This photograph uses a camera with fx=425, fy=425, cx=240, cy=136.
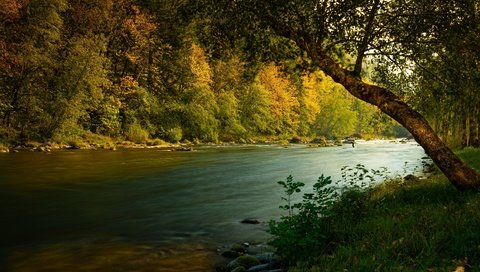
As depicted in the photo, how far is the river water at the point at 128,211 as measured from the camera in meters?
8.99

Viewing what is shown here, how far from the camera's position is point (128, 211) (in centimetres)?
1377

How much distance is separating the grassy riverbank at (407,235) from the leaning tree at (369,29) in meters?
1.11

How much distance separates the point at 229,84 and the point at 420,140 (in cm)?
5235

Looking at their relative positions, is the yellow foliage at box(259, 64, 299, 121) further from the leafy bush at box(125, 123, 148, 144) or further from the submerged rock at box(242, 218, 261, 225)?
the submerged rock at box(242, 218, 261, 225)

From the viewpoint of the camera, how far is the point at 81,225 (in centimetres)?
1177

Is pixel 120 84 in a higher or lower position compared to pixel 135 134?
higher

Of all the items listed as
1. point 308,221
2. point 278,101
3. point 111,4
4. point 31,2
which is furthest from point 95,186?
point 278,101

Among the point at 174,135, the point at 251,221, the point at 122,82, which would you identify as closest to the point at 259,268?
the point at 251,221

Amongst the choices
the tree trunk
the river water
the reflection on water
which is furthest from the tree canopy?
the reflection on water

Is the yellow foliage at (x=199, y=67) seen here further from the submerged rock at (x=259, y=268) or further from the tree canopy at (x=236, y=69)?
the submerged rock at (x=259, y=268)

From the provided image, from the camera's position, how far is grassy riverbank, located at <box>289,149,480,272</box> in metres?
6.12

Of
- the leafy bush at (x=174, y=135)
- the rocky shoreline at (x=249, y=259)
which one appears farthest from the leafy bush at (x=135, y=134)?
the rocky shoreline at (x=249, y=259)

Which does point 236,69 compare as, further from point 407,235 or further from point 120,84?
point 407,235

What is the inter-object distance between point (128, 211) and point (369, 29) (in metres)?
9.15
